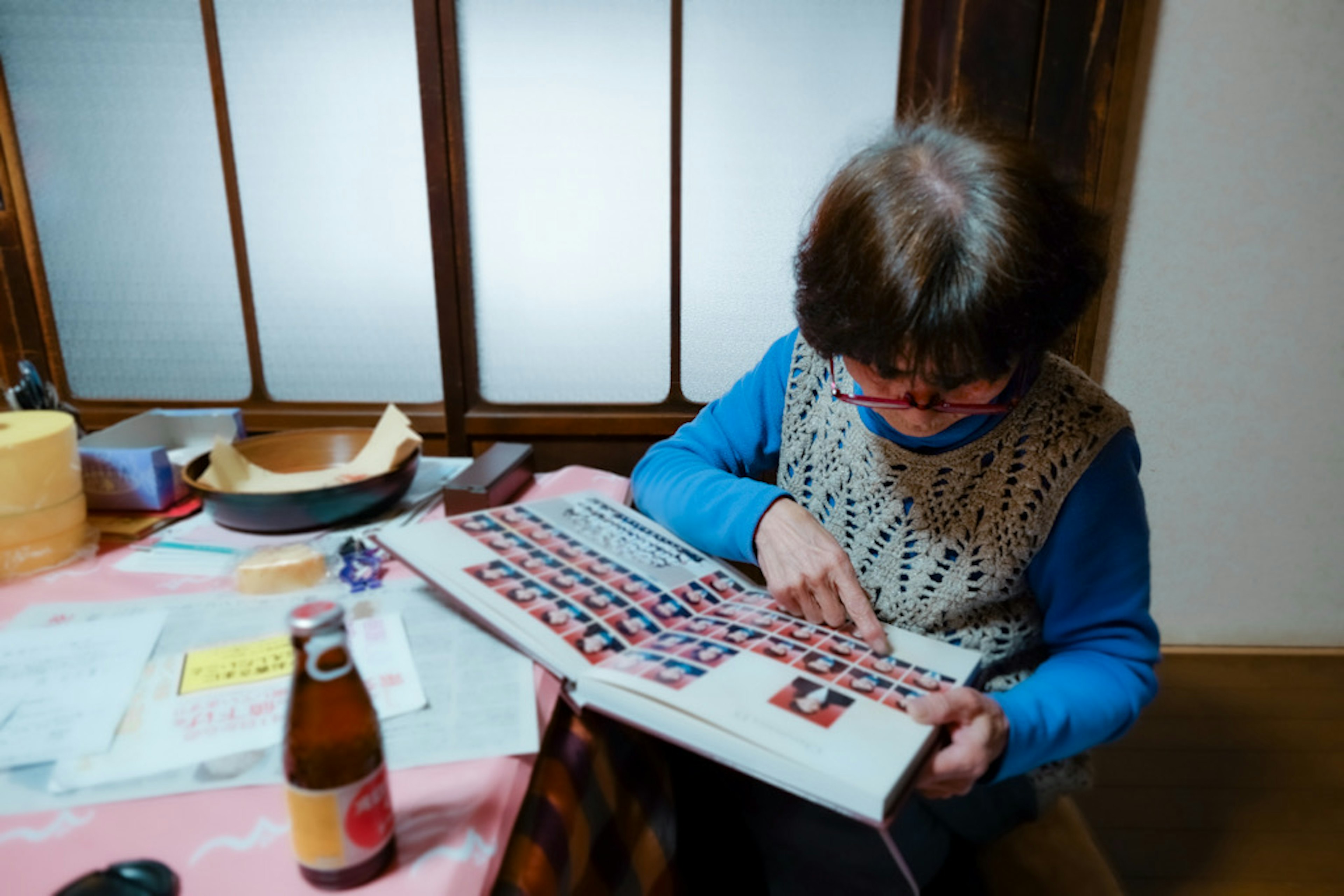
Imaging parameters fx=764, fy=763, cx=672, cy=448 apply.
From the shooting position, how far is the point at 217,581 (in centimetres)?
88

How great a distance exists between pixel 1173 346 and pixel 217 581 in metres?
1.75

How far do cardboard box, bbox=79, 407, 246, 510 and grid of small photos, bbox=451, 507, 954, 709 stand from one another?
46 cm

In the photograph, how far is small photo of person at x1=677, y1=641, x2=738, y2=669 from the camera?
666 mm

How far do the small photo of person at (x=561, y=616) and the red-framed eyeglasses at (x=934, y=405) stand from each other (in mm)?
335

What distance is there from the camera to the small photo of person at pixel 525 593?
2.50ft

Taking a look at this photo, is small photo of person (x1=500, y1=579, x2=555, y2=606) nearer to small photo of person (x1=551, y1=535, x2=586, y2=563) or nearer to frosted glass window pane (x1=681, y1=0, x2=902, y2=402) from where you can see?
small photo of person (x1=551, y1=535, x2=586, y2=563)

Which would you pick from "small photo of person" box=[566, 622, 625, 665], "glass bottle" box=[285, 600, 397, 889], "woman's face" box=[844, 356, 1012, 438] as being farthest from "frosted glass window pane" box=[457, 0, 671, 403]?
"glass bottle" box=[285, 600, 397, 889]

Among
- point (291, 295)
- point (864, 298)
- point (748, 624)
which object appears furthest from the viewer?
point (291, 295)

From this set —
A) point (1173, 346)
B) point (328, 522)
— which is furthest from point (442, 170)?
point (1173, 346)

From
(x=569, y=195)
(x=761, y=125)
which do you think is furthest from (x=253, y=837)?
(x=761, y=125)

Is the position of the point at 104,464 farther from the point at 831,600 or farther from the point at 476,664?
the point at 831,600

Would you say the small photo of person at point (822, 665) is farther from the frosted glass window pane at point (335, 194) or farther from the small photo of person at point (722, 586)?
the frosted glass window pane at point (335, 194)

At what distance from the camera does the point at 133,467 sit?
1.04 m

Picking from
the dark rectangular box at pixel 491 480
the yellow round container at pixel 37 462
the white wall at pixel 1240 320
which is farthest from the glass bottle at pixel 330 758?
the white wall at pixel 1240 320
